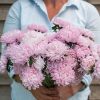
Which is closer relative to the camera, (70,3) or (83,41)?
(83,41)

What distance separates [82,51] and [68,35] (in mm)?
81

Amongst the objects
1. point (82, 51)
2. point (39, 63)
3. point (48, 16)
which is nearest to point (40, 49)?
point (39, 63)

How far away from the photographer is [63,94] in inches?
59.4

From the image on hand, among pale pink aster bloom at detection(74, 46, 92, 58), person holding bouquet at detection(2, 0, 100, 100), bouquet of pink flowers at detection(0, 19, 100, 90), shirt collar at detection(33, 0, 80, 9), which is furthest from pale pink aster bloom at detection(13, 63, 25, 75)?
shirt collar at detection(33, 0, 80, 9)

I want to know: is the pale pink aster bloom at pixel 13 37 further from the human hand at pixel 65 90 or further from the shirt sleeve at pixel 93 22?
the shirt sleeve at pixel 93 22

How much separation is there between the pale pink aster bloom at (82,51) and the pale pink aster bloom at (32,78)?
16 cm

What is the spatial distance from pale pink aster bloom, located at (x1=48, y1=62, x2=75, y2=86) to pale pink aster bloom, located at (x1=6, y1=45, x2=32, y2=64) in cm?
10

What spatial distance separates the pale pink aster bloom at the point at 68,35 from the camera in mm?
1406

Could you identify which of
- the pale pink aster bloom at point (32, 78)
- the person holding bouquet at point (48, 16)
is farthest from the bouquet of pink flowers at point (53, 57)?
the person holding bouquet at point (48, 16)

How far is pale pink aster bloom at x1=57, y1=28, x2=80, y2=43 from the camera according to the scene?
141 centimetres

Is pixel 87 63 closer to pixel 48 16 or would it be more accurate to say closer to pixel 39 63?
pixel 39 63

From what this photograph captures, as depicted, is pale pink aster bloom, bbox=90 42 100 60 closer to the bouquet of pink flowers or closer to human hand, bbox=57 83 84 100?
the bouquet of pink flowers

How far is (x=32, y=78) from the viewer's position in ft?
4.53

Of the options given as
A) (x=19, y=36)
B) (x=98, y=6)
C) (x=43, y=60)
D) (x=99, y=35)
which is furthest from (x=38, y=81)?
(x=98, y=6)
